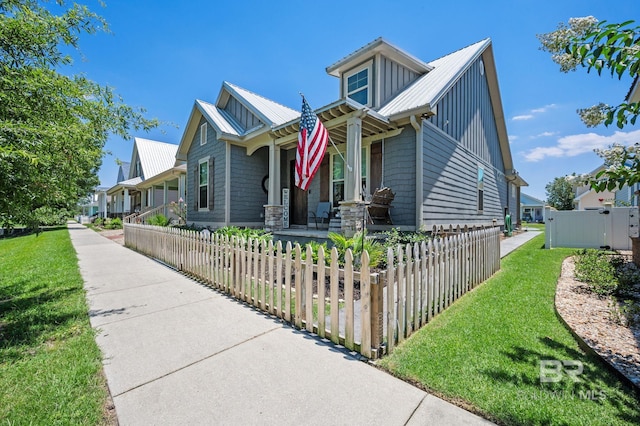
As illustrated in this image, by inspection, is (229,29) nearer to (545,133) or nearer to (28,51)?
(28,51)

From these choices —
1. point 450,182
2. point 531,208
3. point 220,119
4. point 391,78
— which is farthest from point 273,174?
point 531,208

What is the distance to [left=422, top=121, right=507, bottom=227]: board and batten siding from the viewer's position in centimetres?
793

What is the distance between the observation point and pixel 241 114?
11.7 metres

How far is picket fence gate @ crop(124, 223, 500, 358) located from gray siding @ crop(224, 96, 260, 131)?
610 centimetres

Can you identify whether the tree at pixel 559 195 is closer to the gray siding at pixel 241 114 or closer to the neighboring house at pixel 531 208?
the neighboring house at pixel 531 208

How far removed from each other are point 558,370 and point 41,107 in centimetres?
604

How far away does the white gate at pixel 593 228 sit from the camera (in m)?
9.45

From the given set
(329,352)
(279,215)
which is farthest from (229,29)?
(329,352)

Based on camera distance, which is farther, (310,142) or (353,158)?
(353,158)

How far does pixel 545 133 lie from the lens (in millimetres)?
17078

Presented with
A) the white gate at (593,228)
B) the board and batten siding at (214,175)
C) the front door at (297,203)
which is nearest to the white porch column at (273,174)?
the front door at (297,203)

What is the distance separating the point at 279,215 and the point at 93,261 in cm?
559

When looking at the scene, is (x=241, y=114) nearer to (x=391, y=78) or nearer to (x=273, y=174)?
(x=273, y=174)

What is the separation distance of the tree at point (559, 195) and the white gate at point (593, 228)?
29229mm
